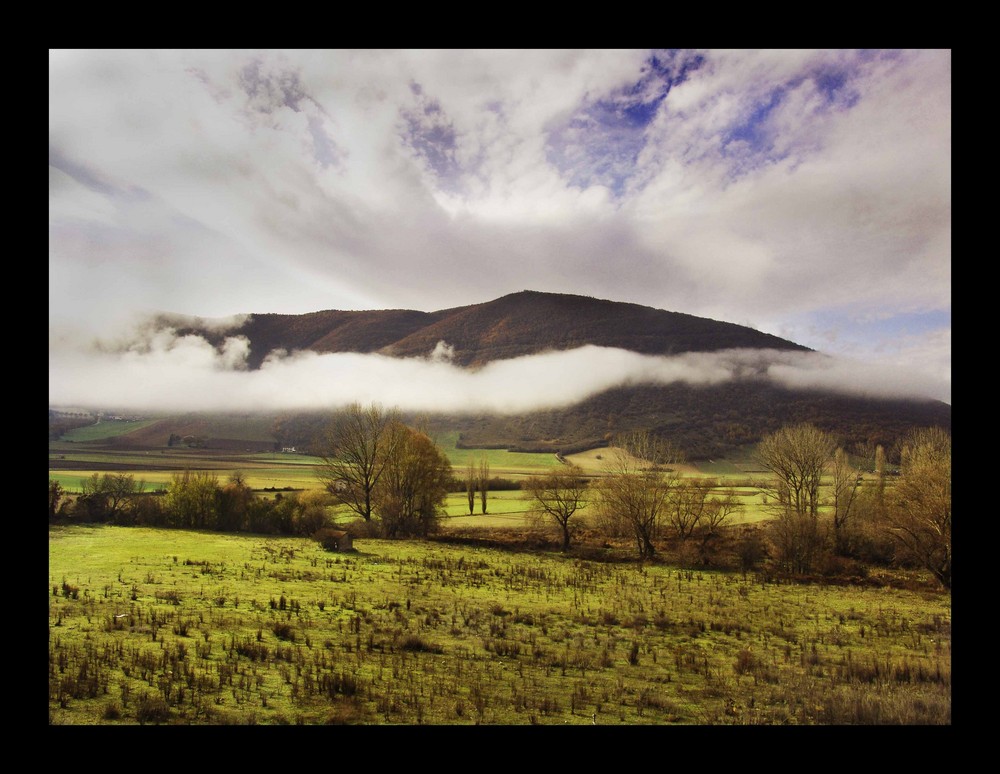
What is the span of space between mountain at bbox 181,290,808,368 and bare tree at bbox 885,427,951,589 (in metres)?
110

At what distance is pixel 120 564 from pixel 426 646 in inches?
522

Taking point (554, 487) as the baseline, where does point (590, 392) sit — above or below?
above

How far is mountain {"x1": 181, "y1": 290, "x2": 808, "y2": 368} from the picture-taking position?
Answer: 136 meters

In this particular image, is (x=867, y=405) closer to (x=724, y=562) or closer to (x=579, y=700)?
(x=724, y=562)

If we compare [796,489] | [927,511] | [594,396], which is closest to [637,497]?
[796,489]

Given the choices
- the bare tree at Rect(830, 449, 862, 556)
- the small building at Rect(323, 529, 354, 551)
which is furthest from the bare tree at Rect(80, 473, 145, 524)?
the bare tree at Rect(830, 449, 862, 556)

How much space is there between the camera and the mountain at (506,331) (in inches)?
5354

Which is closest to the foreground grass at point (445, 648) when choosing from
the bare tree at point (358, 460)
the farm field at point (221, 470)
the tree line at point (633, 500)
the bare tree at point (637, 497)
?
the tree line at point (633, 500)

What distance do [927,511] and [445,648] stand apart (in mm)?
23241

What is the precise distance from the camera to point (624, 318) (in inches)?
5915

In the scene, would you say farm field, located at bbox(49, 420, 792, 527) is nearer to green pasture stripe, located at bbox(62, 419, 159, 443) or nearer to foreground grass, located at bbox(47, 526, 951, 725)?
green pasture stripe, located at bbox(62, 419, 159, 443)

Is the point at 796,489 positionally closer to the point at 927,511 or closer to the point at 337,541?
the point at 927,511

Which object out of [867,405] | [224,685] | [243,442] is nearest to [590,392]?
[867,405]
